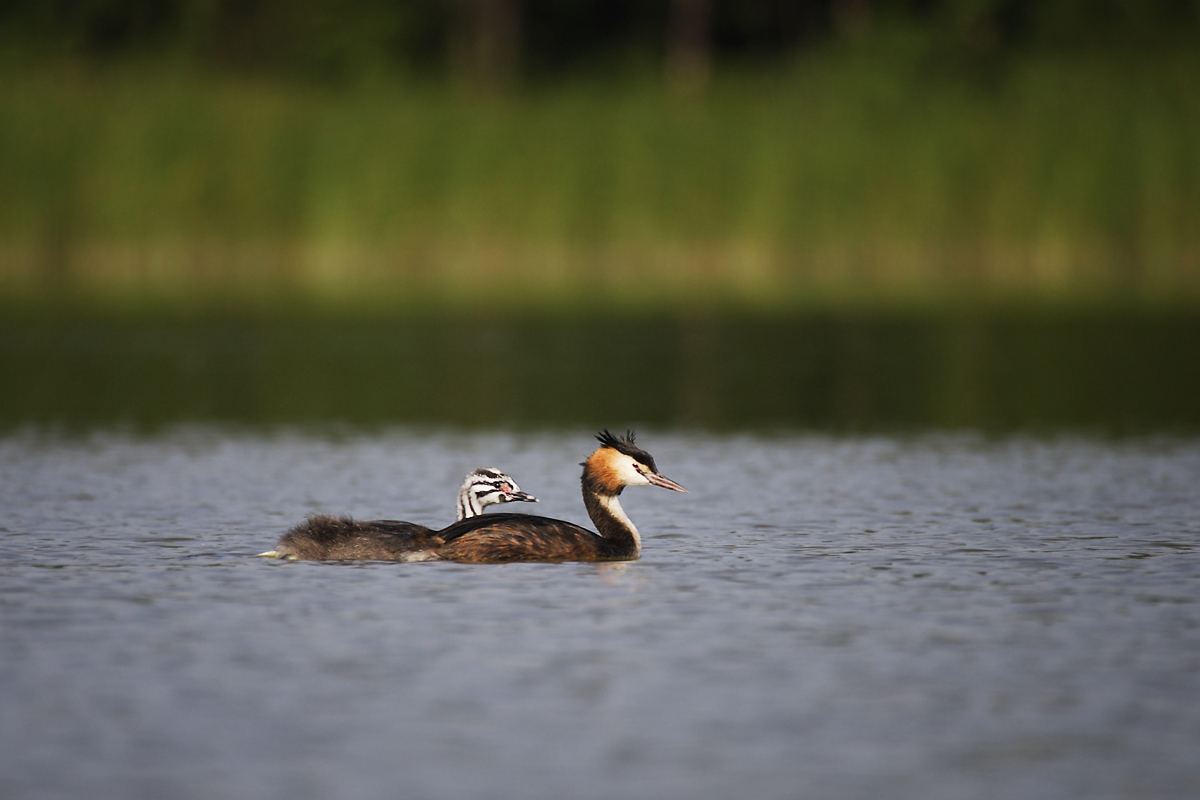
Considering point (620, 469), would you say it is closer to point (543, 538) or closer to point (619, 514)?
point (619, 514)

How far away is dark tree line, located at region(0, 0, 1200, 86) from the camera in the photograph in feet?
143

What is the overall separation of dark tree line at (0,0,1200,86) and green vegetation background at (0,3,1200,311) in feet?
31.8

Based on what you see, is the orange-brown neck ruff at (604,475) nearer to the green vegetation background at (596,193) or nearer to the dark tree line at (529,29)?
the green vegetation background at (596,193)

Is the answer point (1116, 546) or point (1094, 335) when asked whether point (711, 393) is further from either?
point (1116, 546)

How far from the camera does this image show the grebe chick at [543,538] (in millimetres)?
9242

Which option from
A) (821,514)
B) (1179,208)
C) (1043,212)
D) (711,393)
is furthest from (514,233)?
(821,514)

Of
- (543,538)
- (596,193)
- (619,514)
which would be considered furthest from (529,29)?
(543,538)

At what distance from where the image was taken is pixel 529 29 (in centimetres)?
5222

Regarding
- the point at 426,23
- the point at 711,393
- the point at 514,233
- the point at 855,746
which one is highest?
the point at 426,23

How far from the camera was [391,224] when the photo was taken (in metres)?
30.5

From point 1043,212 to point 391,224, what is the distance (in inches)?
398

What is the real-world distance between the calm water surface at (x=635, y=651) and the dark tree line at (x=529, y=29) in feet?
102

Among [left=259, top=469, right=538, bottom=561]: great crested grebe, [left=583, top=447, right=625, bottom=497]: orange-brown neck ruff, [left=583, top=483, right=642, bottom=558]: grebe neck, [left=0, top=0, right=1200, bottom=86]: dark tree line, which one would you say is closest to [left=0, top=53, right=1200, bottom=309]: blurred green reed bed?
[left=0, top=0, right=1200, bottom=86]: dark tree line

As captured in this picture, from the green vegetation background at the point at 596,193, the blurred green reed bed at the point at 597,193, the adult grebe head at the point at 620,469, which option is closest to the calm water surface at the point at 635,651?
the adult grebe head at the point at 620,469
